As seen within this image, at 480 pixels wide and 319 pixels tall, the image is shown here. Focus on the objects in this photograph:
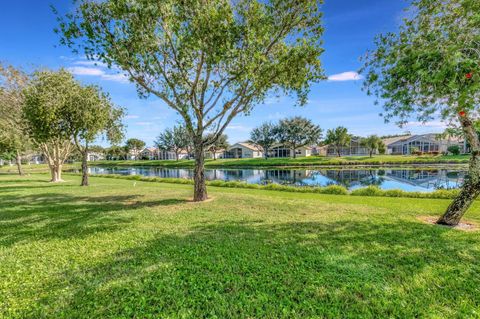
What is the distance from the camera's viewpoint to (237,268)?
421cm

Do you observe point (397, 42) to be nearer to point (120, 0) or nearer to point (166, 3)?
point (166, 3)

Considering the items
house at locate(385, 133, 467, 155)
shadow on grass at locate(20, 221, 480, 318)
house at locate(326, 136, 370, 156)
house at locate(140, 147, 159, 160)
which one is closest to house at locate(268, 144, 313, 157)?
house at locate(326, 136, 370, 156)

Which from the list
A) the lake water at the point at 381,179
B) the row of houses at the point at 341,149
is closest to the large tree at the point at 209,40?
the lake water at the point at 381,179

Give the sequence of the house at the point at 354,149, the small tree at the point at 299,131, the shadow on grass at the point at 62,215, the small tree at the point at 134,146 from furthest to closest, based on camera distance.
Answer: the small tree at the point at 134,146 → the house at the point at 354,149 → the small tree at the point at 299,131 → the shadow on grass at the point at 62,215

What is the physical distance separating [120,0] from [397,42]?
8.64m

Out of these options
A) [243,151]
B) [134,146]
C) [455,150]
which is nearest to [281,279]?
[455,150]

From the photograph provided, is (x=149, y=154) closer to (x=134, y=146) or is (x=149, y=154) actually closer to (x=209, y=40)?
(x=134, y=146)

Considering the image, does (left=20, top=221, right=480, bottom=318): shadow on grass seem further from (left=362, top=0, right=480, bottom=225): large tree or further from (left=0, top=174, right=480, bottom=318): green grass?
(left=362, top=0, right=480, bottom=225): large tree

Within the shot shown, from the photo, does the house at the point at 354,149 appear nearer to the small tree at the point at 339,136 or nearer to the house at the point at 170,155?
the small tree at the point at 339,136

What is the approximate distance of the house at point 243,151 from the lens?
74.4m

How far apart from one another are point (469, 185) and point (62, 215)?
1295 centimetres

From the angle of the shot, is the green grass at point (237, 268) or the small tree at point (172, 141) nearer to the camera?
the green grass at point (237, 268)

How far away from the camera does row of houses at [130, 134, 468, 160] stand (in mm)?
56219

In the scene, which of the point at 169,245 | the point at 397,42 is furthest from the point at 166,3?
the point at 169,245
